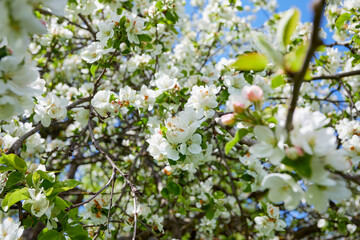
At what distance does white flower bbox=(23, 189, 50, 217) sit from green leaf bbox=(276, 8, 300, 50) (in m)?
1.06

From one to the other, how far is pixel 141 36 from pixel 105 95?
0.43 meters

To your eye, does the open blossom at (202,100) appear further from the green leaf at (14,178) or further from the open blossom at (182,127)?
the green leaf at (14,178)

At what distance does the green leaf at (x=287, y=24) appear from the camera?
74 centimetres

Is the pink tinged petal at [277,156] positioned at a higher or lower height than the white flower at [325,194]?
higher

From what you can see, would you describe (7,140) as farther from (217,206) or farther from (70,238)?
(217,206)

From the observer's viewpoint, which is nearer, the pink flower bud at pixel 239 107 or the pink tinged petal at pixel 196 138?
the pink flower bud at pixel 239 107

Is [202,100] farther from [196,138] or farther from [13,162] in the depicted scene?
[13,162]

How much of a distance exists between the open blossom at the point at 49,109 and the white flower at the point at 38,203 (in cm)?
63

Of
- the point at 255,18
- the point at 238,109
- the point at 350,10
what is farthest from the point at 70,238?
the point at 255,18

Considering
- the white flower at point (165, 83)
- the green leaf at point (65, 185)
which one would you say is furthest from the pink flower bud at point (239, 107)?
the white flower at point (165, 83)

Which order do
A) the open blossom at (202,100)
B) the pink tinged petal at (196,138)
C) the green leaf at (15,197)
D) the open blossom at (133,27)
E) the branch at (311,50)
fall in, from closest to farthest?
1. the branch at (311,50)
2. the green leaf at (15,197)
3. the pink tinged petal at (196,138)
4. the open blossom at (202,100)
5. the open blossom at (133,27)

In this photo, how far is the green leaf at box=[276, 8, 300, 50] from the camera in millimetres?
737

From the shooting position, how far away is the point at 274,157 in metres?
0.80

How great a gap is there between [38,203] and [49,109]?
70 cm
